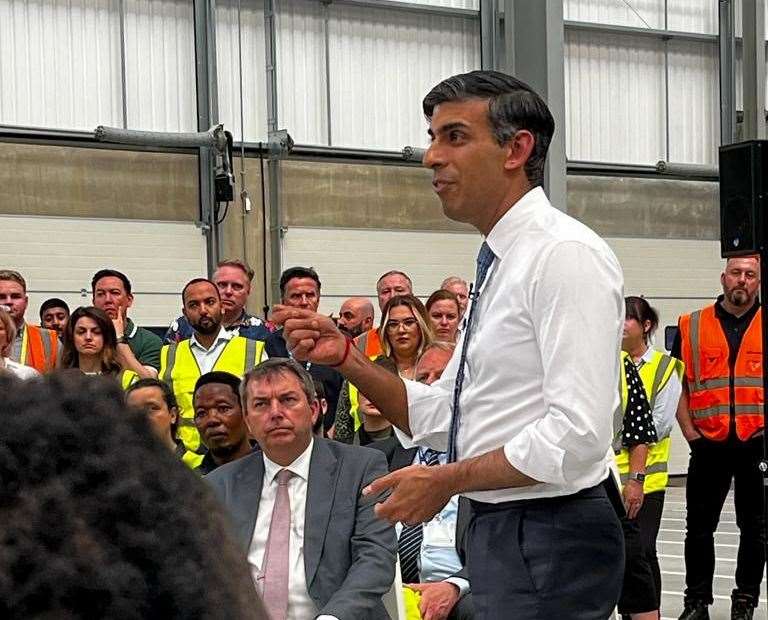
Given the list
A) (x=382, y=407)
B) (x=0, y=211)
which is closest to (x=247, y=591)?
(x=382, y=407)

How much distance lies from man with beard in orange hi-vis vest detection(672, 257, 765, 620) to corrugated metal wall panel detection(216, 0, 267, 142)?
23.2ft

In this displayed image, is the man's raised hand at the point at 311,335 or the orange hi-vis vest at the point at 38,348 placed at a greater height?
the man's raised hand at the point at 311,335

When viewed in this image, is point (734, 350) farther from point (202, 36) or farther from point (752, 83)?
point (202, 36)

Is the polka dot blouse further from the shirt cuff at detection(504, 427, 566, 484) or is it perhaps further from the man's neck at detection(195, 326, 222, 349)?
the shirt cuff at detection(504, 427, 566, 484)

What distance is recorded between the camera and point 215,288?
654 cm

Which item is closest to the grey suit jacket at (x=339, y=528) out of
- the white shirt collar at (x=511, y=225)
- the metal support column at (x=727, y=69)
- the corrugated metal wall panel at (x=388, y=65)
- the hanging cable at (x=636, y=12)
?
the white shirt collar at (x=511, y=225)

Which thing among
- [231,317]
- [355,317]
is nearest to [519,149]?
[231,317]

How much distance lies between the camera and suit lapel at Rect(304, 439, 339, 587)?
3.96 m

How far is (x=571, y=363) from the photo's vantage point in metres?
2.18

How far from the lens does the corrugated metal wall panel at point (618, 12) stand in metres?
15.0

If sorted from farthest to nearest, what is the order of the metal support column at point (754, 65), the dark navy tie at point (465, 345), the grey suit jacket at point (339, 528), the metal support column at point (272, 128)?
the metal support column at point (272, 128) < the metal support column at point (754, 65) < the grey suit jacket at point (339, 528) < the dark navy tie at point (465, 345)

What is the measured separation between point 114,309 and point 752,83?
537 centimetres

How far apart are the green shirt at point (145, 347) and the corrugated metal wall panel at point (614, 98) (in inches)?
341

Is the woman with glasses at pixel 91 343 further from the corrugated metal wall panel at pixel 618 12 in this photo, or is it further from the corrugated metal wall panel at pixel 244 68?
the corrugated metal wall panel at pixel 618 12
